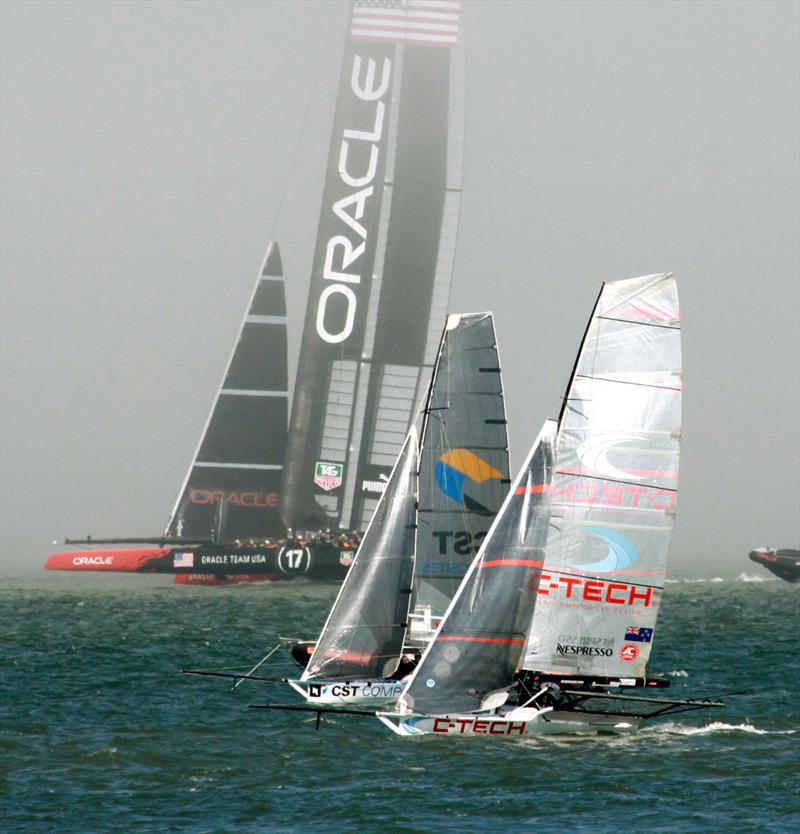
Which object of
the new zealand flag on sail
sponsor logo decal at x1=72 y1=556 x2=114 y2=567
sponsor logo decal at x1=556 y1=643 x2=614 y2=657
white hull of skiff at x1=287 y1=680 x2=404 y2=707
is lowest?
sponsor logo decal at x1=72 y1=556 x2=114 y2=567

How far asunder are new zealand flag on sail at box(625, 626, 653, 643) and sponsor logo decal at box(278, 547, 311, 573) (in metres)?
48.1

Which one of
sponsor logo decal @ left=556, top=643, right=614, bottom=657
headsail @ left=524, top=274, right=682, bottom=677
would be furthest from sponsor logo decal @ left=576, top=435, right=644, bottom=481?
sponsor logo decal @ left=556, top=643, right=614, bottom=657

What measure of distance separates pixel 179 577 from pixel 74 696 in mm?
43187

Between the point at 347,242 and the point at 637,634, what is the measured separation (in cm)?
5229

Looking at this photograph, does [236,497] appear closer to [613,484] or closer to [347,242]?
[347,242]

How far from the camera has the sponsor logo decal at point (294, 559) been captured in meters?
74.1

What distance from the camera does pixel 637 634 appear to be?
2681cm

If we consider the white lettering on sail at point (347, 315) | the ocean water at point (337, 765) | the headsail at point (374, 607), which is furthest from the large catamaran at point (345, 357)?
the headsail at point (374, 607)

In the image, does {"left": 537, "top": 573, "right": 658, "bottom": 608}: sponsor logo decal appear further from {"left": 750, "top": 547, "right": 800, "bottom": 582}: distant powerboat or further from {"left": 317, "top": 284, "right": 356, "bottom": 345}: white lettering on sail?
{"left": 750, "top": 547, "right": 800, "bottom": 582}: distant powerboat

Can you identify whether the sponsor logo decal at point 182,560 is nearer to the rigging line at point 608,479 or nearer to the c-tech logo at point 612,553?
the c-tech logo at point 612,553

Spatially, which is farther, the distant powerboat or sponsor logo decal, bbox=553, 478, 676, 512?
the distant powerboat

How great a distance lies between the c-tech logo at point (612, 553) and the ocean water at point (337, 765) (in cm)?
319

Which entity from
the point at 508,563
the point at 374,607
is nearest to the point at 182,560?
the point at 374,607

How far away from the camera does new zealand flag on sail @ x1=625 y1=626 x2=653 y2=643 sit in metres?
26.8
